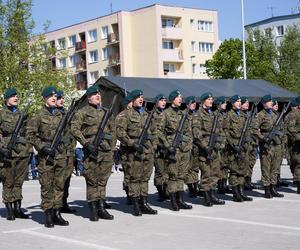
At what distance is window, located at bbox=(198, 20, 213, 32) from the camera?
2564 inches

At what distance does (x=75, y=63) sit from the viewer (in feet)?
235

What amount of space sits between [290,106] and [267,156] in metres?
1.69

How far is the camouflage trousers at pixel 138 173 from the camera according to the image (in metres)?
9.70

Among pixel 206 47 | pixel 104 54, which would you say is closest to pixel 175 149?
pixel 206 47

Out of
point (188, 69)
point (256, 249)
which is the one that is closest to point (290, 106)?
point (256, 249)

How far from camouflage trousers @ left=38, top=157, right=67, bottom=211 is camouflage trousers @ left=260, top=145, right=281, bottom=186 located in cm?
419

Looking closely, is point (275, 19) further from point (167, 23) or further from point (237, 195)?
point (237, 195)

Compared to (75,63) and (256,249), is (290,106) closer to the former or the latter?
(256,249)

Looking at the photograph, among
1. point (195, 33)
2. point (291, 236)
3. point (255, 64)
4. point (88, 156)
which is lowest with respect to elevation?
point (291, 236)

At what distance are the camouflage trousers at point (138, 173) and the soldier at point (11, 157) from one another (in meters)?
1.70

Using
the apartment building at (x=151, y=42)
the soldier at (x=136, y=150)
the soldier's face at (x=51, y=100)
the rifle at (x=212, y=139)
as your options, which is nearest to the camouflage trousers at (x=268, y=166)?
the rifle at (x=212, y=139)

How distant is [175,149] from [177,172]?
397 millimetres

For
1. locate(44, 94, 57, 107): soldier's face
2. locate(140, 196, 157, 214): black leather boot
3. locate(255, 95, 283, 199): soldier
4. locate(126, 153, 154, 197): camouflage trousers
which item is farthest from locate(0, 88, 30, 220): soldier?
locate(255, 95, 283, 199): soldier

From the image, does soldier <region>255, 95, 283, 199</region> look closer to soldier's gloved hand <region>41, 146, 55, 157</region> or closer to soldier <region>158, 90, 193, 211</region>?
soldier <region>158, 90, 193, 211</region>
